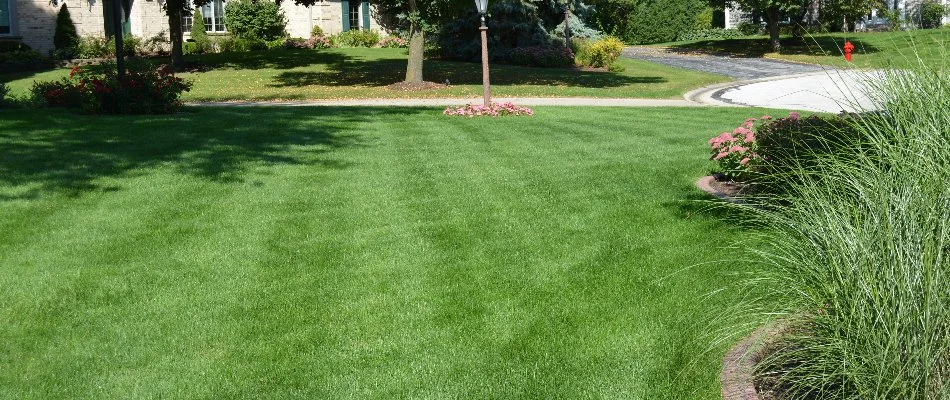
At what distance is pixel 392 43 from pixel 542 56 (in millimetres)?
11790

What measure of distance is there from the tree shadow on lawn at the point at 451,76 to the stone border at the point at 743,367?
22724mm

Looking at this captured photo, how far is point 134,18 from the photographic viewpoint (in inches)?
1614

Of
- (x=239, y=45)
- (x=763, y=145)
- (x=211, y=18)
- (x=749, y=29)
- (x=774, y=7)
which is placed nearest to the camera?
(x=763, y=145)

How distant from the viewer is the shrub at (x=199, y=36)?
41531mm

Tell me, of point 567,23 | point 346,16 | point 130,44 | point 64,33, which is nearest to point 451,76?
point 567,23

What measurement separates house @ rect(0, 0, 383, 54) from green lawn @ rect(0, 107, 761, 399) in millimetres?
22854

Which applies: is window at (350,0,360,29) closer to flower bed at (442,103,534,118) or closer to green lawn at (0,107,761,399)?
flower bed at (442,103,534,118)

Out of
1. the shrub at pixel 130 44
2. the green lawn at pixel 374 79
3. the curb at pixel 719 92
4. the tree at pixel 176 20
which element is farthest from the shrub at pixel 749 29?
the shrub at pixel 130 44

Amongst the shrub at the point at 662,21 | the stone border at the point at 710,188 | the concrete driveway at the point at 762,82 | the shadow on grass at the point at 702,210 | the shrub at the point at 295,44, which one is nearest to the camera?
the shadow on grass at the point at 702,210

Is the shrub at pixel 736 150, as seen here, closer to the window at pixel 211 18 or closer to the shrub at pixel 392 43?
the shrub at pixel 392 43

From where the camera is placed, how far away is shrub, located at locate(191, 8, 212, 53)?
41.5 m

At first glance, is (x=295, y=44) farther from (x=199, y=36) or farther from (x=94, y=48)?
(x=94, y=48)

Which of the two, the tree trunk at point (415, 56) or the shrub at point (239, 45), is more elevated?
the shrub at point (239, 45)

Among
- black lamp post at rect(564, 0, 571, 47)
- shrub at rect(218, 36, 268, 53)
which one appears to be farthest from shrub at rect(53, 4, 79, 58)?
black lamp post at rect(564, 0, 571, 47)
